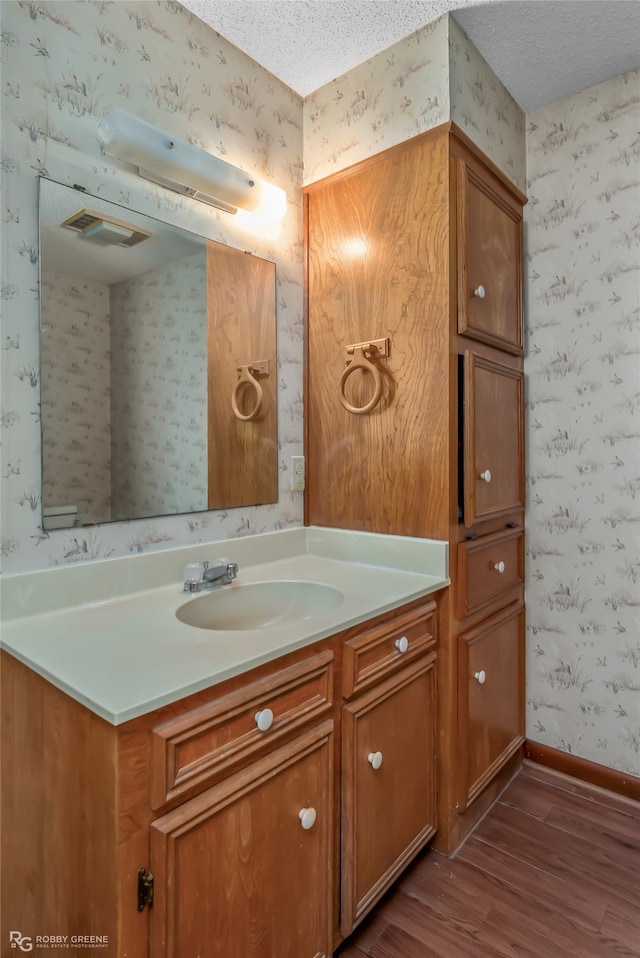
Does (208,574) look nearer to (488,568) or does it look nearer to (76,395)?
(76,395)

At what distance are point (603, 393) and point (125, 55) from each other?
1853 mm

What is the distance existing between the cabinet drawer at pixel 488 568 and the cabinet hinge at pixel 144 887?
108 centimetres

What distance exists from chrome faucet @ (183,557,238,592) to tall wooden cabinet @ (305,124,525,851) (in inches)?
20.1

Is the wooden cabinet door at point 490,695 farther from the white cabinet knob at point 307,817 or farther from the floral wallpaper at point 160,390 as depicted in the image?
the floral wallpaper at point 160,390

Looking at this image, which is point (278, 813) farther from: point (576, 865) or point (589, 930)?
point (576, 865)

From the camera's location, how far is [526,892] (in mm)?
1460

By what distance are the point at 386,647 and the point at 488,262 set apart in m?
1.32

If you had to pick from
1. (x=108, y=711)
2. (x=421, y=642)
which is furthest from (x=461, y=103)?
(x=108, y=711)

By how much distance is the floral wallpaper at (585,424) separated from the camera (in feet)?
6.05

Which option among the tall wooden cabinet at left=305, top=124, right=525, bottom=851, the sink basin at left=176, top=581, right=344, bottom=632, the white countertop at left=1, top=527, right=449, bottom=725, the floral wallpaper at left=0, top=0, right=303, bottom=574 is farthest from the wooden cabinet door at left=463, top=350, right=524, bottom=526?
the floral wallpaper at left=0, top=0, right=303, bottom=574

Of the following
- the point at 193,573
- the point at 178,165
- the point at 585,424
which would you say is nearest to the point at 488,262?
the point at 585,424

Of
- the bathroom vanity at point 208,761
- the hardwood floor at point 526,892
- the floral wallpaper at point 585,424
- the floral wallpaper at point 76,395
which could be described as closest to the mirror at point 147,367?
the floral wallpaper at point 76,395

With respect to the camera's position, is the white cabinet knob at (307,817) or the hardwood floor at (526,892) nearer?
the white cabinet knob at (307,817)

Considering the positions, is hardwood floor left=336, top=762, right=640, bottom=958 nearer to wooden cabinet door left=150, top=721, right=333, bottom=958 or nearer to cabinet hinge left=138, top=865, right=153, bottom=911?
wooden cabinet door left=150, top=721, right=333, bottom=958
